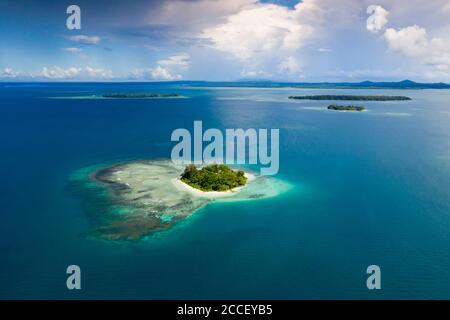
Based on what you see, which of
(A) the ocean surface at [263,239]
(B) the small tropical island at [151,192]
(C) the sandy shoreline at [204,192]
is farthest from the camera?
(C) the sandy shoreline at [204,192]

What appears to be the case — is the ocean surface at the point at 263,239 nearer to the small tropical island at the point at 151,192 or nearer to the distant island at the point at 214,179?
the small tropical island at the point at 151,192

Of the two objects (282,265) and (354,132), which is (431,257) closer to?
(282,265)

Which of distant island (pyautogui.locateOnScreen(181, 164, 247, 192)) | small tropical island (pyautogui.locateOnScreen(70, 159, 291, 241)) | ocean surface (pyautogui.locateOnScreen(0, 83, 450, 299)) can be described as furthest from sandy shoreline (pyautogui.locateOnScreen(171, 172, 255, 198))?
ocean surface (pyautogui.locateOnScreen(0, 83, 450, 299))

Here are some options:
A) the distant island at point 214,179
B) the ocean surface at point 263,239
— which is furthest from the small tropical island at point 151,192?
the ocean surface at point 263,239

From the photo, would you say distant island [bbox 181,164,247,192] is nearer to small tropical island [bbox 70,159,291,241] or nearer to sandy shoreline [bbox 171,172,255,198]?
small tropical island [bbox 70,159,291,241]

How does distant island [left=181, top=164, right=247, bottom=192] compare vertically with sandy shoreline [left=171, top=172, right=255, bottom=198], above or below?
above

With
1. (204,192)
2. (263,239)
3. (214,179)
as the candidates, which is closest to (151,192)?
(204,192)

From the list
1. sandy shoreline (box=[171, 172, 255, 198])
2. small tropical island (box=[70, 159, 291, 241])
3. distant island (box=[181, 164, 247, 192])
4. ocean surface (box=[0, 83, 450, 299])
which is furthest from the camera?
distant island (box=[181, 164, 247, 192])

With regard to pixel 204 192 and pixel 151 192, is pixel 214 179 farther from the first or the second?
pixel 151 192
